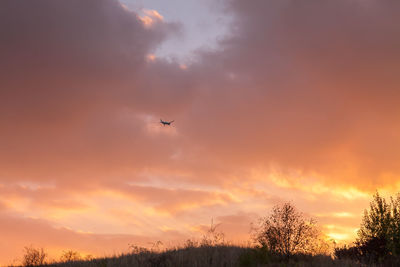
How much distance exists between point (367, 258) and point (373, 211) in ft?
45.3

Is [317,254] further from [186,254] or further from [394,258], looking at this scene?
[186,254]

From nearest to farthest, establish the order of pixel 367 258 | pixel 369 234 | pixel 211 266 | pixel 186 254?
1. pixel 211 266
2. pixel 186 254
3. pixel 367 258
4. pixel 369 234

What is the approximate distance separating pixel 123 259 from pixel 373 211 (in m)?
30.9

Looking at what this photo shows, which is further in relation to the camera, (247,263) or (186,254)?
(186,254)

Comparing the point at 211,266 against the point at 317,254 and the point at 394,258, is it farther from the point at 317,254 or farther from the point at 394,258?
the point at 394,258

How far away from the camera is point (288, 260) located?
3050cm

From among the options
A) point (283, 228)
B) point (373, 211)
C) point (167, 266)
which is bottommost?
point (167, 266)

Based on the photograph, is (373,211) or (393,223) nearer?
(393,223)

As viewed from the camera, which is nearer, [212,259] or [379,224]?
[212,259]

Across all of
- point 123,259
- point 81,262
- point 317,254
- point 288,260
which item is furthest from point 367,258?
point 81,262

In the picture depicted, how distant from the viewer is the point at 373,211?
158ft

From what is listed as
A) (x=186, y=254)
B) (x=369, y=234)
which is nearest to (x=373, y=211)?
(x=369, y=234)

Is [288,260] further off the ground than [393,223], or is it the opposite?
[393,223]

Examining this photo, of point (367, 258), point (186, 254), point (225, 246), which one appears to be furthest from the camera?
point (367, 258)
